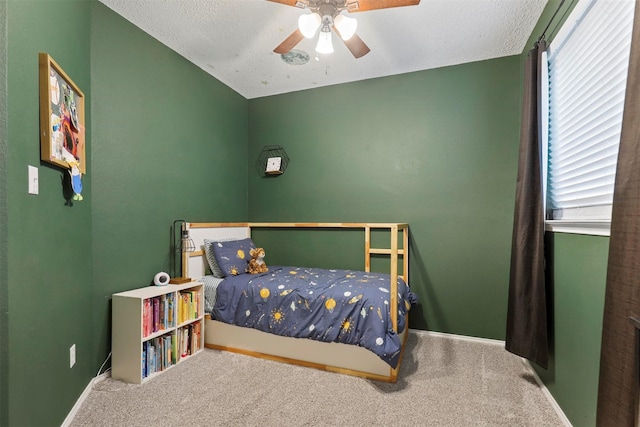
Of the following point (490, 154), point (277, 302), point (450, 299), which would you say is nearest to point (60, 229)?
point (277, 302)

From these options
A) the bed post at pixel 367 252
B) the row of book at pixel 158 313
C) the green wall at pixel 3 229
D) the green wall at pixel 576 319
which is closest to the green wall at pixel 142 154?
the row of book at pixel 158 313

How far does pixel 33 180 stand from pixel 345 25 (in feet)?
5.52

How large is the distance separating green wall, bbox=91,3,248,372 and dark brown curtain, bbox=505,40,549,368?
266 cm

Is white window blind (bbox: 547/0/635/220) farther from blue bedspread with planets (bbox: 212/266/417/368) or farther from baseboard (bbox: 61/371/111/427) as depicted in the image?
baseboard (bbox: 61/371/111/427)

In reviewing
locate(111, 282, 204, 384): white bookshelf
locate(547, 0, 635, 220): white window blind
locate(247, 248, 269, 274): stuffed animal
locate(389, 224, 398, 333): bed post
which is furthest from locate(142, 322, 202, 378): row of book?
locate(547, 0, 635, 220): white window blind

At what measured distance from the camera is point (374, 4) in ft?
5.28

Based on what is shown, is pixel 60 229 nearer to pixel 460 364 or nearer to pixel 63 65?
pixel 63 65

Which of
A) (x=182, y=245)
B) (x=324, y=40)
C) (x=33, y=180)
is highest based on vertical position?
(x=324, y=40)

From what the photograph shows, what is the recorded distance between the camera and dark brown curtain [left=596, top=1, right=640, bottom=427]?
34.4 inches

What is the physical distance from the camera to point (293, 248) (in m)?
3.34

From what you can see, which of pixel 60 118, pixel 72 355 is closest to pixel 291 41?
pixel 60 118

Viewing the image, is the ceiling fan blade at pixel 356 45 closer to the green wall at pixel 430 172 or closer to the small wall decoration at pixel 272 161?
the green wall at pixel 430 172

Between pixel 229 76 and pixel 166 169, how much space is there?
4.14 ft

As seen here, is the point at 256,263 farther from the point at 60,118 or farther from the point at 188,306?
the point at 60,118
